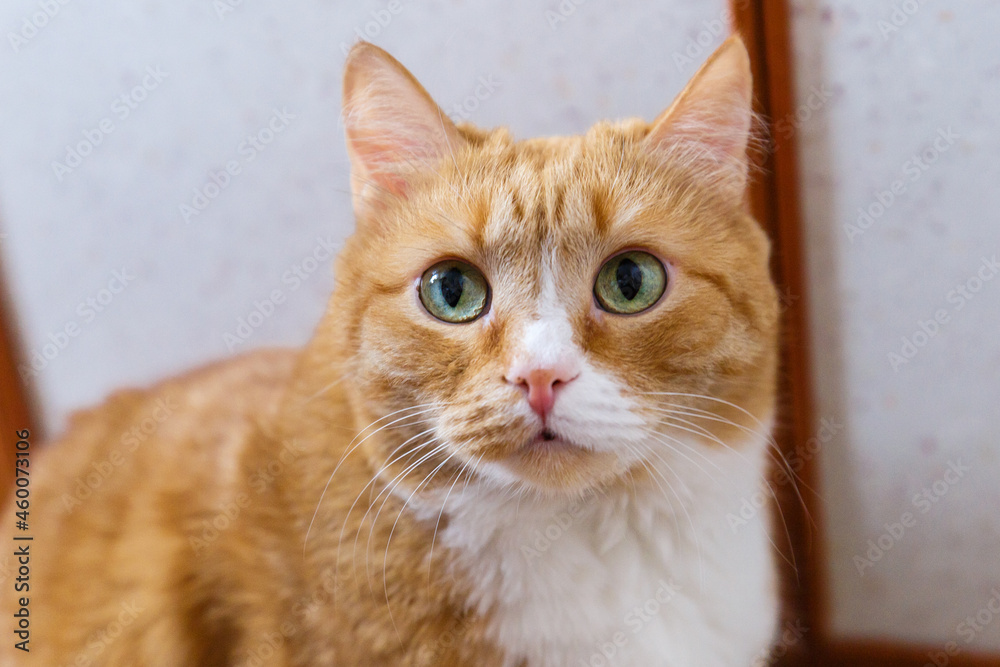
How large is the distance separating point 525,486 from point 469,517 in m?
0.11

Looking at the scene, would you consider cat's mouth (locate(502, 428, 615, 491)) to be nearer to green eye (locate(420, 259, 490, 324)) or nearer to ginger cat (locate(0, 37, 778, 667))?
ginger cat (locate(0, 37, 778, 667))

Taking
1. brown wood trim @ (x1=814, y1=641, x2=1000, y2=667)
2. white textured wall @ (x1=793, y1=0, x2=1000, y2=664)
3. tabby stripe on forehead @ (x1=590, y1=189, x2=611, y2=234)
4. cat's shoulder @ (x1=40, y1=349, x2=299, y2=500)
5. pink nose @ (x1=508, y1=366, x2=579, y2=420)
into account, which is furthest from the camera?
brown wood trim @ (x1=814, y1=641, x2=1000, y2=667)

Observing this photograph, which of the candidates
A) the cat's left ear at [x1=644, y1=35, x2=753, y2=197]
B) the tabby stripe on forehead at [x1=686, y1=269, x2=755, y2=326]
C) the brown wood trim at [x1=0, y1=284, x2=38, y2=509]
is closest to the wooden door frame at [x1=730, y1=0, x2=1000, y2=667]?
the cat's left ear at [x1=644, y1=35, x2=753, y2=197]

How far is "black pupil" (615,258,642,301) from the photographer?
0.99 meters

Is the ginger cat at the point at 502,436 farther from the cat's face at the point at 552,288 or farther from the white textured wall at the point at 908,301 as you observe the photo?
the white textured wall at the point at 908,301

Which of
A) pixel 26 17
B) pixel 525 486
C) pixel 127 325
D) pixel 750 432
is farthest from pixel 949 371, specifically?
pixel 26 17

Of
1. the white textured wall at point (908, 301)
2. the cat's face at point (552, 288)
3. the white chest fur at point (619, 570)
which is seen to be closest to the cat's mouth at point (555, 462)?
the cat's face at point (552, 288)

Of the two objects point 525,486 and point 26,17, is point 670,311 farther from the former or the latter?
point 26,17

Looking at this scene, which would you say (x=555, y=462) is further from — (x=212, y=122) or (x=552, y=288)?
(x=212, y=122)

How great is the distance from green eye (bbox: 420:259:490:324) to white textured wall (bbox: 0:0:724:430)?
636mm

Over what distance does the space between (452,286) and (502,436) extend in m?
0.24

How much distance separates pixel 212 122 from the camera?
62.3 inches

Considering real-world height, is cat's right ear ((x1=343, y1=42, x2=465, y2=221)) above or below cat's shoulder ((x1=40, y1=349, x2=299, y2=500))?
above

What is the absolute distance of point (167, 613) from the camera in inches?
45.6
